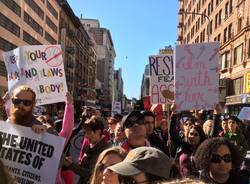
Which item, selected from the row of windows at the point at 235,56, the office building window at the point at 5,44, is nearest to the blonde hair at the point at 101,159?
the row of windows at the point at 235,56

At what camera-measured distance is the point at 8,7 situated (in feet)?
160

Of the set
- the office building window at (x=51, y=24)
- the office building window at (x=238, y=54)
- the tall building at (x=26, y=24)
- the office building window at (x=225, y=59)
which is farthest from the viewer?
the office building window at (x=51, y=24)

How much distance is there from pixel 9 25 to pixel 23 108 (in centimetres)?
4689

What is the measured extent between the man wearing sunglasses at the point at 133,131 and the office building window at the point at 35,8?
5314cm

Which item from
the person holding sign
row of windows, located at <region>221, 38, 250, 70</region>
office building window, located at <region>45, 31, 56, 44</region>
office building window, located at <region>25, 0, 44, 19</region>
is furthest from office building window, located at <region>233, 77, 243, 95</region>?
the person holding sign

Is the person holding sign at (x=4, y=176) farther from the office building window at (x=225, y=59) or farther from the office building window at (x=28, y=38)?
the office building window at (x=28, y=38)

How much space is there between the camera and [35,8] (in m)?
60.5

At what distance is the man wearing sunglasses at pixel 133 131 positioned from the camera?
15.7ft

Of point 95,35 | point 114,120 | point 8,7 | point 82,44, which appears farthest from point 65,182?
point 95,35

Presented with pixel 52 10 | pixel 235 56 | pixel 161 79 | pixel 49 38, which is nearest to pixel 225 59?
pixel 235 56

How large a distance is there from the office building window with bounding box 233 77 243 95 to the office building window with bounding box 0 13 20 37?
2107 cm

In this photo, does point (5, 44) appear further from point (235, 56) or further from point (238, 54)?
point (238, 54)

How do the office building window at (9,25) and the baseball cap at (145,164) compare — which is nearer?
the baseball cap at (145,164)

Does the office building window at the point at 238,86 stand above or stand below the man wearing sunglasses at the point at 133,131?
above
